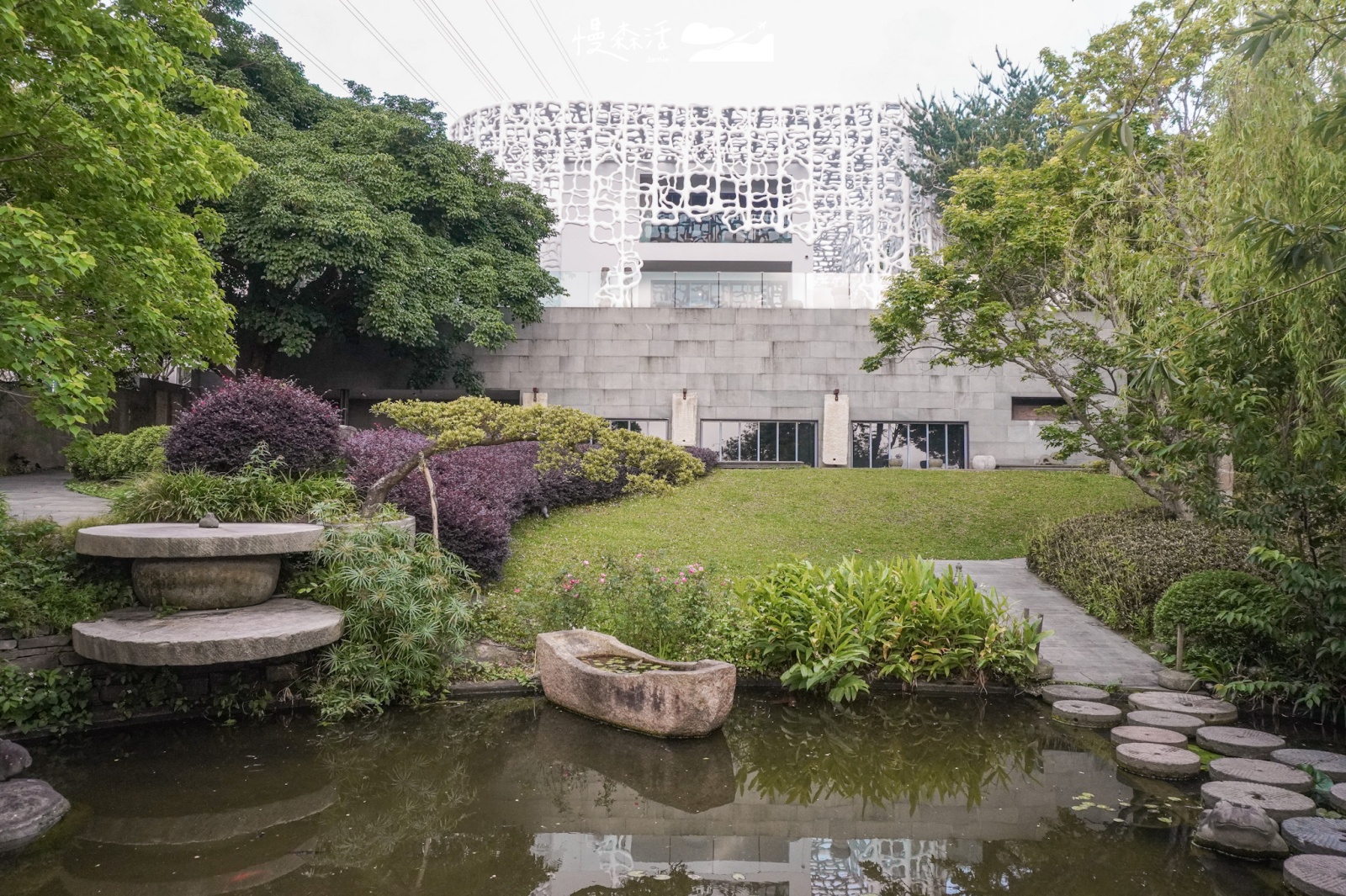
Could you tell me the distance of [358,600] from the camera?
6.55 metres

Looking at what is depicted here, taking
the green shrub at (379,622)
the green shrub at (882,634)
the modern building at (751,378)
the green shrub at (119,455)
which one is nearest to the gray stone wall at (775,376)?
the modern building at (751,378)

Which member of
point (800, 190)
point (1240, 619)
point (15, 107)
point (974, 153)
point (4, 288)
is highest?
point (974, 153)

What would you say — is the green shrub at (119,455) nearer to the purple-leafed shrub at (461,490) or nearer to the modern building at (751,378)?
the purple-leafed shrub at (461,490)

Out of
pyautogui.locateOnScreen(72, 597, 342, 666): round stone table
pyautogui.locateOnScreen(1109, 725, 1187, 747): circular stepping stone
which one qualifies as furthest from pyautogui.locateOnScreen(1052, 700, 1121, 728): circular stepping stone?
pyautogui.locateOnScreen(72, 597, 342, 666): round stone table

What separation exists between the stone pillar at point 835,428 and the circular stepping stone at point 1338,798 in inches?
676

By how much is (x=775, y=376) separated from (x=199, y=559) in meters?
17.2

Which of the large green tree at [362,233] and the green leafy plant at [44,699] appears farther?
the large green tree at [362,233]

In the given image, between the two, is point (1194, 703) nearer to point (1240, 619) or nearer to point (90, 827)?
point (1240, 619)

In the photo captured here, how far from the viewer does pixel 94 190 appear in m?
6.99

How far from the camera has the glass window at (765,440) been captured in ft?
73.1

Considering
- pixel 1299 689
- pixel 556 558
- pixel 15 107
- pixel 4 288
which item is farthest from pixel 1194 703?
pixel 15 107

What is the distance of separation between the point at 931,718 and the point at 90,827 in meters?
5.36

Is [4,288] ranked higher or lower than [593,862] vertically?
higher

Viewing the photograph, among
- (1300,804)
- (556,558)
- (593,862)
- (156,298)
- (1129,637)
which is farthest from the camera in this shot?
(556,558)
